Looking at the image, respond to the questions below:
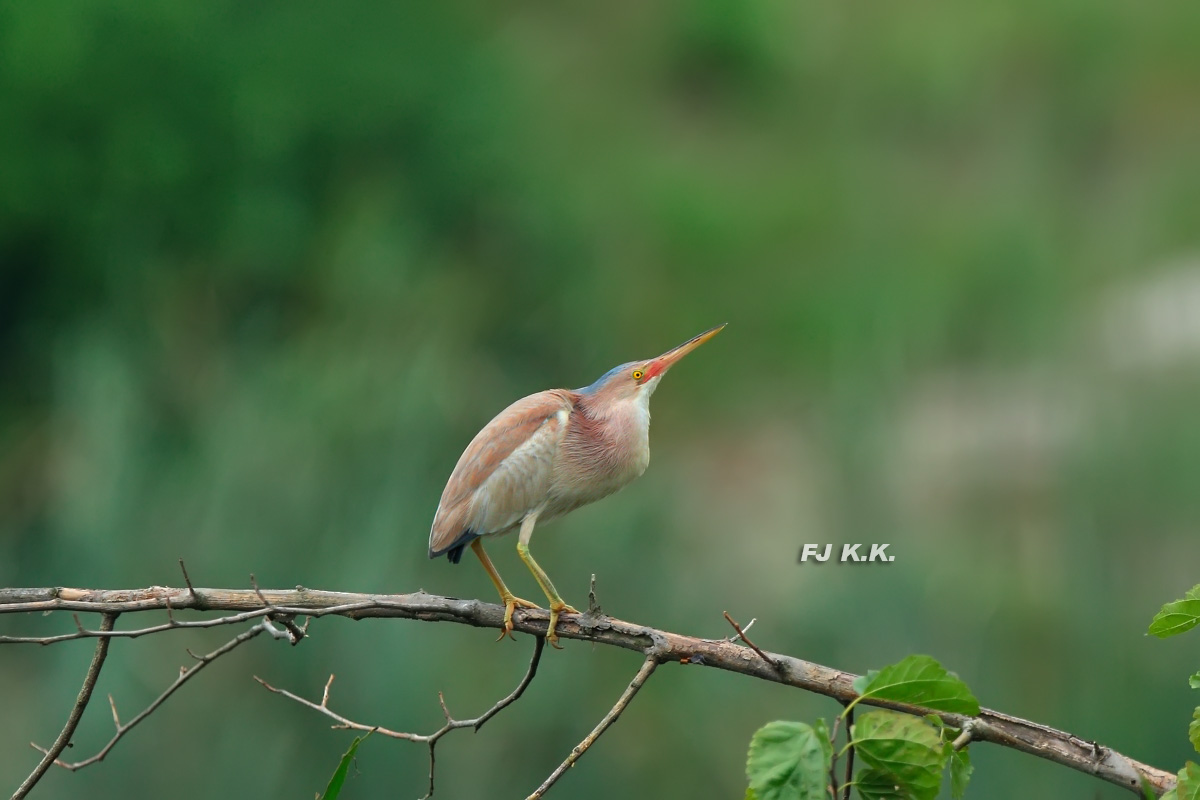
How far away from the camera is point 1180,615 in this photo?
32.6 inches

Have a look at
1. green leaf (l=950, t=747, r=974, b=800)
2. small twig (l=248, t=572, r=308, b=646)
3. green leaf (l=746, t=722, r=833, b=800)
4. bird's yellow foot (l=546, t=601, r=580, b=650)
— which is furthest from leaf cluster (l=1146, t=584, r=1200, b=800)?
small twig (l=248, t=572, r=308, b=646)

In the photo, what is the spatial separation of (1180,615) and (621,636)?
0.40m

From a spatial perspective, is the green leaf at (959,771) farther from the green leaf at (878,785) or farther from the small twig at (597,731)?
the small twig at (597,731)

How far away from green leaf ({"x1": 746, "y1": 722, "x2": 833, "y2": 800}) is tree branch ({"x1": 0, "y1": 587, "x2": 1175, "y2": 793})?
7 centimetres

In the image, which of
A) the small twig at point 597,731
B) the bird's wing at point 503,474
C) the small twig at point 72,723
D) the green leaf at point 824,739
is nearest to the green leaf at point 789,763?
the green leaf at point 824,739

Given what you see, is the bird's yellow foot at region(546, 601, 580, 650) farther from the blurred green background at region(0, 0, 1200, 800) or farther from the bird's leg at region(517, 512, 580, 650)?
the blurred green background at region(0, 0, 1200, 800)

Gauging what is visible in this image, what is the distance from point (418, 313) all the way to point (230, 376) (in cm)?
104

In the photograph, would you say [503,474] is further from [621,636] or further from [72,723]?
[72,723]

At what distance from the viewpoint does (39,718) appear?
2.01 m

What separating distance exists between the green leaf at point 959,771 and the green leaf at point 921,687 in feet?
0.21

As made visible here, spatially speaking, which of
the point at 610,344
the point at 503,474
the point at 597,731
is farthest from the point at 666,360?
the point at 610,344

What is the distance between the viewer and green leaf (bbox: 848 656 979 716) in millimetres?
802

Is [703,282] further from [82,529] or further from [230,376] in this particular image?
[82,529]

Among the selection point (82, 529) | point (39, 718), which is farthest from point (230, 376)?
point (39, 718)
